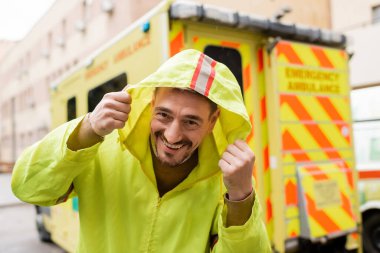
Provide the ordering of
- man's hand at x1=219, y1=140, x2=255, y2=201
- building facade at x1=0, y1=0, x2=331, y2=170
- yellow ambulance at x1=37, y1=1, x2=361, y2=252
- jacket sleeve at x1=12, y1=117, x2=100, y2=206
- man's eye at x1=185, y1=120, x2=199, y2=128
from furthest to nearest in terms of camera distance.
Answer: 1. building facade at x1=0, y1=0, x2=331, y2=170
2. yellow ambulance at x1=37, y1=1, x2=361, y2=252
3. man's eye at x1=185, y1=120, x2=199, y2=128
4. jacket sleeve at x1=12, y1=117, x2=100, y2=206
5. man's hand at x1=219, y1=140, x2=255, y2=201

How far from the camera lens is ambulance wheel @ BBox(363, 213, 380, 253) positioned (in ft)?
17.2

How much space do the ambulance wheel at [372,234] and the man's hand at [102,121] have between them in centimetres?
489

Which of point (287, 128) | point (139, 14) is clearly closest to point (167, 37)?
point (287, 128)

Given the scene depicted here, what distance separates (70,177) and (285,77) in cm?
231

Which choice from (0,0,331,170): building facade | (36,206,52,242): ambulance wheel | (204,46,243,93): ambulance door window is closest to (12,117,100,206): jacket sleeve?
(204,46,243,93): ambulance door window

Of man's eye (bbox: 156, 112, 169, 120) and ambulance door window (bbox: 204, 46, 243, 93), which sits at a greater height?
ambulance door window (bbox: 204, 46, 243, 93)

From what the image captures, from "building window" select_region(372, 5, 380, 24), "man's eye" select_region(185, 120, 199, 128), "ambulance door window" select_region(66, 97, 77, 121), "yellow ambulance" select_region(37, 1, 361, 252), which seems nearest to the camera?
"man's eye" select_region(185, 120, 199, 128)

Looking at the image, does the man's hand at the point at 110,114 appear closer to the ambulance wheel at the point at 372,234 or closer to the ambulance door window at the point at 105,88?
the ambulance door window at the point at 105,88

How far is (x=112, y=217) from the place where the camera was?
1.64m

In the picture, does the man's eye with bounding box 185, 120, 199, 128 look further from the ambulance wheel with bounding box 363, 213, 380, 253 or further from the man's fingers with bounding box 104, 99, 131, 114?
the ambulance wheel with bounding box 363, 213, 380, 253

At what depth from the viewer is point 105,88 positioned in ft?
12.2

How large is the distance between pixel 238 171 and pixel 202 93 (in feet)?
1.17

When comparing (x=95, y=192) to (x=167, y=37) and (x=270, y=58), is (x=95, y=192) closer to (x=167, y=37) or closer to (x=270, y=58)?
(x=167, y=37)

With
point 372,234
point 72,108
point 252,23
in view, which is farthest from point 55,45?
point 252,23
